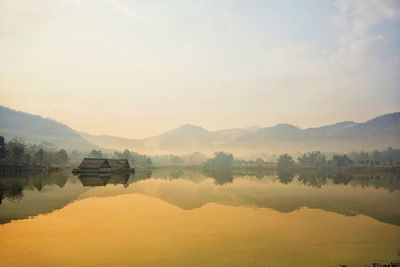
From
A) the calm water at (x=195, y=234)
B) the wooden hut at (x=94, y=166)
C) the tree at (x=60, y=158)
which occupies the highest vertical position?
the tree at (x=60, y=158)

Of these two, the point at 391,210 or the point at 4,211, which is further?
the point at 391,210

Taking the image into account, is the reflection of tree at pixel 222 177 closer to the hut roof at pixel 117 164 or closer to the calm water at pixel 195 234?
the hut roof at pixel 117 164

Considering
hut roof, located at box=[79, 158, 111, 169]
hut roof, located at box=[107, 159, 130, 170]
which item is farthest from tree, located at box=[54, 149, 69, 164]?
hut roof, located at box=[79, 158, 111, 169]

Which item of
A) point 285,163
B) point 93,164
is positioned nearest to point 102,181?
point 93,164

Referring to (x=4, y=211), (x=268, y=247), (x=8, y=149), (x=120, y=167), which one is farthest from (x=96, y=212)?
(x=8, y=149)

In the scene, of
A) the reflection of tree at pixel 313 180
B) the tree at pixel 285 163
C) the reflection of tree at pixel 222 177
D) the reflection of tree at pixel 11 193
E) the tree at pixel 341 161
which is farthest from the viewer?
the tree at pixel 285 163

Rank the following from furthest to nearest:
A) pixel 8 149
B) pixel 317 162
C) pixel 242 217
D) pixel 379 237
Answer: pixel 317 162
pixel 8 149
pixel 242 217
pixel 379 237

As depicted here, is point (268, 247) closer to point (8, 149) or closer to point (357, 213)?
point (357, 213)

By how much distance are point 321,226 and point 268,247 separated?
292 inches

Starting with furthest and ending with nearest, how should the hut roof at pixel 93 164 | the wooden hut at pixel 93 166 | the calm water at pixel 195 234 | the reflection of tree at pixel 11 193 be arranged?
the hut roof at pixel 93 164, the wooden hut at pixel 93 166, the reflection of tree at pixel 11 193, the calm water at pixel 195 234

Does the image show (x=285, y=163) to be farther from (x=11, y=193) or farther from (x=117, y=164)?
(x=11, y=193)

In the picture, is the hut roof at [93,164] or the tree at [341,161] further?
the tree at [341,161]

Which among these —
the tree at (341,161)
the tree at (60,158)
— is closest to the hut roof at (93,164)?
the tree at (60,158)

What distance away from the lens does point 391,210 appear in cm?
3219
